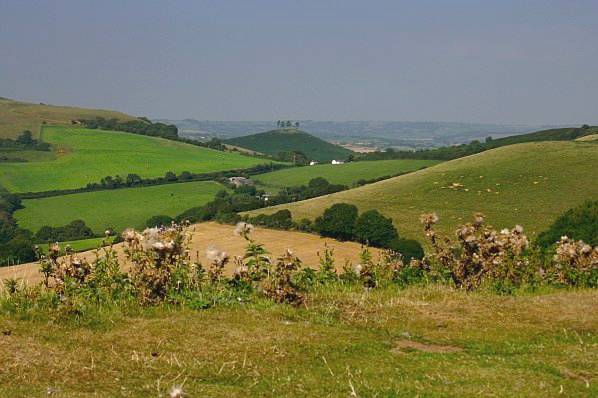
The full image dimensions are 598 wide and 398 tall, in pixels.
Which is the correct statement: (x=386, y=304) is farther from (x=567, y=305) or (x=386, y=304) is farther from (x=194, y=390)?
(x=194, y=390)

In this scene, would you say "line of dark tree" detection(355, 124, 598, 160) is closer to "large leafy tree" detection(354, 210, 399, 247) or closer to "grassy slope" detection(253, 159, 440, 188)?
"grassy slope" detection(253, 159, 440, 188)

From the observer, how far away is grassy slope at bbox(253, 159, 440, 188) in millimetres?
126625

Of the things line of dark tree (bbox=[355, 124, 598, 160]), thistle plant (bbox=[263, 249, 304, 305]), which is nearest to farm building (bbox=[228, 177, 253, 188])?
line of dark tree (bbox=[355, 124, 598, 160])

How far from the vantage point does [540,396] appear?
20.4 feet

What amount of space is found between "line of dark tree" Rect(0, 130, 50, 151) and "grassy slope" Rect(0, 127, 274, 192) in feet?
10.9

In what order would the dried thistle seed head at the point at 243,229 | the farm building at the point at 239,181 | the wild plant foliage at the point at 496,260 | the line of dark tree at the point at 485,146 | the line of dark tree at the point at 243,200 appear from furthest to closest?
1. the line of dark tree at the point at 485,146
2. the farm building at the point at 239,181
3. the line of dark tree at the point at 243,200
4. the wild plant foliage at the point at 496,260
5. the dried thistle seed head at the point at 243,229

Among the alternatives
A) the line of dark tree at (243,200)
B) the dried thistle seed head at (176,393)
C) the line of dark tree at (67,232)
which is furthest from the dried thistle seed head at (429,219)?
the line of dark tree at (67,232)

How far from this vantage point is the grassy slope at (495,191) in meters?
74.2

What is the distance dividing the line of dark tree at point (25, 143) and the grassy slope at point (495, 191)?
8365 cm

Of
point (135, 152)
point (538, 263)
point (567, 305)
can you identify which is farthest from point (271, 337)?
point (135, 152)

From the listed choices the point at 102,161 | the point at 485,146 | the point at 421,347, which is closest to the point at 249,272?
the point at 421,347

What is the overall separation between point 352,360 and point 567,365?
228cm

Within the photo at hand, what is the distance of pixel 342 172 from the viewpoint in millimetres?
134375

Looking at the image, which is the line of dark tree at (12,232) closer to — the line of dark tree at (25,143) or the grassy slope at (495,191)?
the grassy slope at (495,191)
